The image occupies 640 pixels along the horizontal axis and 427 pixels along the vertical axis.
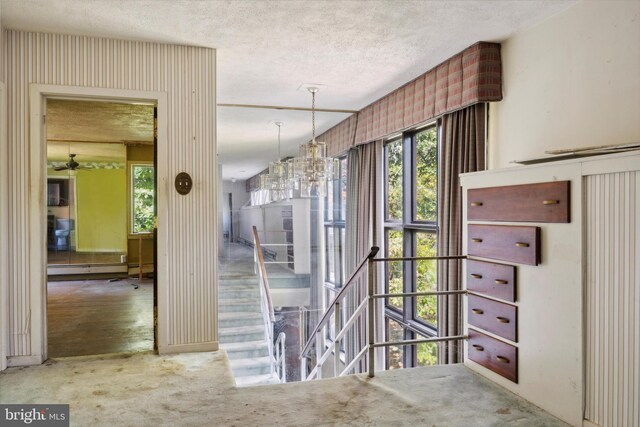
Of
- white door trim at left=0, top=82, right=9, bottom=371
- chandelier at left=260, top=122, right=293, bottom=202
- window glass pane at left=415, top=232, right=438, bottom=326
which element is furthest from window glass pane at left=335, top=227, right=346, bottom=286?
white door trim at left=0, top=82, right=9, bottom=371

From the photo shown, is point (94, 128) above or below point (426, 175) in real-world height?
above

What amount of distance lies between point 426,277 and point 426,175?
1072 mm

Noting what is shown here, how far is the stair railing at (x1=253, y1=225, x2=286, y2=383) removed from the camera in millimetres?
5832

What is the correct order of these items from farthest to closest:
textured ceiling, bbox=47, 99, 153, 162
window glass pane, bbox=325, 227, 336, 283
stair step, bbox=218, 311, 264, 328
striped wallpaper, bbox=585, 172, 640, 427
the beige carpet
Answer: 1. window glass pane, bbox=325, 227, 336, 283
2. stair step, bbox=218, 311, 264, 328
3. textured ceiling, bbox=47, 99, 153, 162
4. the beige carpet
5. striped wallpaper, bbox=585, 172, 640, 427

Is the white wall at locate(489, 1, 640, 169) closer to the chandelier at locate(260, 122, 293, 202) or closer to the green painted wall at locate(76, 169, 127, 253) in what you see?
the chandelier at locate(260, 122, 293, 202)

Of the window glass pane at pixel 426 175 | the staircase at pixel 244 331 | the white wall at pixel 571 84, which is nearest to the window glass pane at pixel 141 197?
the staircase at pixel 244 331

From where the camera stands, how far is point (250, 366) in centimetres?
590

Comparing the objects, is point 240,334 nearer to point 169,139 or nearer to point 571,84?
point 169,139

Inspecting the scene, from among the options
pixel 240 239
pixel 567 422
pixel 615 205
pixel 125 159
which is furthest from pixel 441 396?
pixel 125 159

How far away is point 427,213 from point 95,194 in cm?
593

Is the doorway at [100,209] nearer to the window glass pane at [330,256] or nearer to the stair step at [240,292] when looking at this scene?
the stair step at [240,292]

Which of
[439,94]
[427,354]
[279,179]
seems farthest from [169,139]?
[427,354]

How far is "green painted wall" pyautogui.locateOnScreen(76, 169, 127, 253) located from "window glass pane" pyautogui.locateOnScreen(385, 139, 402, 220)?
186 inches

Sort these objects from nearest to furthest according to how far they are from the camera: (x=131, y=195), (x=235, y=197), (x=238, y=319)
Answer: (x=238, y=319), (x=131, y=195), (x=235, y=197)
